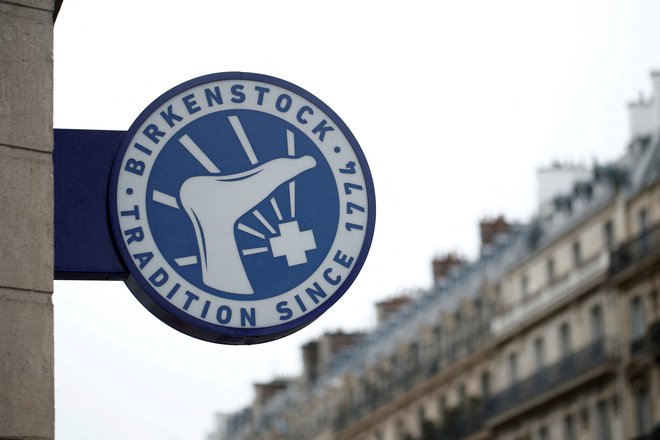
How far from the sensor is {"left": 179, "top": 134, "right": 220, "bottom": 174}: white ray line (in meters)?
6.26

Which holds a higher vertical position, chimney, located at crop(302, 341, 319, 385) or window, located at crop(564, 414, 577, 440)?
chimney, located at crop(302, 341, 319, 385)

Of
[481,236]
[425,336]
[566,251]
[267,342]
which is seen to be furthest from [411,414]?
[267,342]

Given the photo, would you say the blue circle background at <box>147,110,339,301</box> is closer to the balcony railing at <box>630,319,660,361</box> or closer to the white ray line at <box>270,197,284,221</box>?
the white ray line at <box>270,197,284,221</box>

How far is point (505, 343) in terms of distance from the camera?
208 ft

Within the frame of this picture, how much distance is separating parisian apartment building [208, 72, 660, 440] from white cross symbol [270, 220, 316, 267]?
149 ft

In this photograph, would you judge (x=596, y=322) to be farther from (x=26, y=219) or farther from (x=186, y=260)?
(x=26, y=219)

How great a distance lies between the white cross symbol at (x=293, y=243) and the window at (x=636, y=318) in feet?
158

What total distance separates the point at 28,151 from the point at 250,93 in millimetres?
996

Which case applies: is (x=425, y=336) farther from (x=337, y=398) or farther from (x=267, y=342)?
(x=267, y=342)

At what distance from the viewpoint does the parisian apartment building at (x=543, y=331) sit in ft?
177

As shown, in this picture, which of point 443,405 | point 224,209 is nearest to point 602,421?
point 443,405

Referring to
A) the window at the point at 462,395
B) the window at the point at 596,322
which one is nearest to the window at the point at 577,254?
the window at the point at 596,322

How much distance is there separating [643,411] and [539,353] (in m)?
7.65

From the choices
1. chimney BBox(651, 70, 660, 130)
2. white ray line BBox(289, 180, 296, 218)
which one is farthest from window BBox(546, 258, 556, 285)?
white ray line BBox(289, 180, 296, 218)
